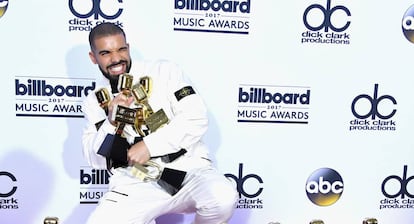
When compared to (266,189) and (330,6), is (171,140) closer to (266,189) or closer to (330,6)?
(266,189)

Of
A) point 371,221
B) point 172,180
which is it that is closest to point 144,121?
point 172,180

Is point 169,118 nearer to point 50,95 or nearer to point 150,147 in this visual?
point 150,147

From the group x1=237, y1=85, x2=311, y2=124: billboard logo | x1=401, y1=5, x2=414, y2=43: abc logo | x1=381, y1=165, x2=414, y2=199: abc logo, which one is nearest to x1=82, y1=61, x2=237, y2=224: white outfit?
x1=237, y1=85, x2=311, y2=124: billboard logo

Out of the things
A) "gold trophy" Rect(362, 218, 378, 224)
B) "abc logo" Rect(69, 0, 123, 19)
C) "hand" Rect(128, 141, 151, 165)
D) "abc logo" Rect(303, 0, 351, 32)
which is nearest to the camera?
"hand" Rect(128, 141, 151, 165)

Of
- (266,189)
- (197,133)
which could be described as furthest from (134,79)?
(266,189)

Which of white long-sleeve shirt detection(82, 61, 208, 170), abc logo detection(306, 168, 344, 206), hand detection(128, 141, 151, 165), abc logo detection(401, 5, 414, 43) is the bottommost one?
abc logo detection(306, 168, 344, 206)

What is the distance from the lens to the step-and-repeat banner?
1885 millimetres

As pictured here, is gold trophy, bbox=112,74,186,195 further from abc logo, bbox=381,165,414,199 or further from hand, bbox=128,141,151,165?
abc logo, bbox=381,165,414,199

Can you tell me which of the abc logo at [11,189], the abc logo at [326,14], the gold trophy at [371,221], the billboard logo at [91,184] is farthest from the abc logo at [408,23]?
the abc logo at [11,189]

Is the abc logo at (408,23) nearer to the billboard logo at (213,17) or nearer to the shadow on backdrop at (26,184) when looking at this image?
the billboard logo at (213,17)

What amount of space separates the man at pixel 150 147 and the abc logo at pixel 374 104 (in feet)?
2.61

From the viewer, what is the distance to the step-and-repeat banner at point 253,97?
188 cm

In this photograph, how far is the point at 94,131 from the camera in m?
1.63

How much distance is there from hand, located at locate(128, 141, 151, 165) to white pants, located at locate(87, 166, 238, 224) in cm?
13
